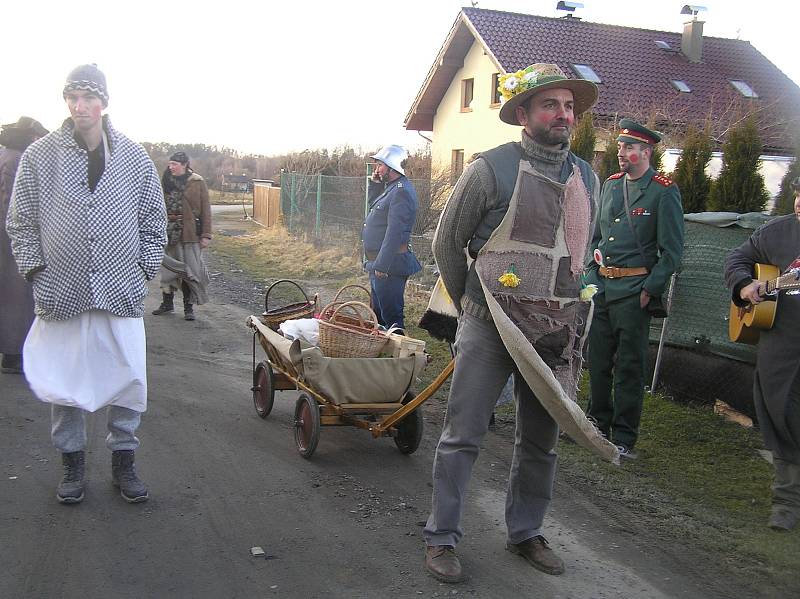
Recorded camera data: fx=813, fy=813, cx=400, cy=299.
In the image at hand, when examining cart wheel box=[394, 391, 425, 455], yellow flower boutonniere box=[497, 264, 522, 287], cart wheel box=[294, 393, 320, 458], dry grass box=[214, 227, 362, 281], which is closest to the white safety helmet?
cart wheel box=[394, 391, 425, 455]

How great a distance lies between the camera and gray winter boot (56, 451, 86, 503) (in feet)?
14.8

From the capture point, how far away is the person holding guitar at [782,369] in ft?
15.7

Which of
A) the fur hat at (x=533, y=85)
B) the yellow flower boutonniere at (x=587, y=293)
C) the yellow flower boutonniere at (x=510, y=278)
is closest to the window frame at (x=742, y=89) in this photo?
the fur hat at (x=533, y=85)

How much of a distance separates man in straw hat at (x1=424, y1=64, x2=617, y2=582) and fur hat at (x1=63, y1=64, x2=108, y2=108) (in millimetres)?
2017

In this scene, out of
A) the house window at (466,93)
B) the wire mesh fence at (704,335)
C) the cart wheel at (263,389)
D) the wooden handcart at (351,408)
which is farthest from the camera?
the house window at (466,93)

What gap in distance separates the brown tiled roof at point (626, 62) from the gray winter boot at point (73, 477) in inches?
807

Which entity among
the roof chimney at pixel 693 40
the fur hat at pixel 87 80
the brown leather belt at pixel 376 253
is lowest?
the brown leather belt at pixel 376 253

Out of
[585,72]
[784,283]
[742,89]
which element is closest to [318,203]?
[585,72]

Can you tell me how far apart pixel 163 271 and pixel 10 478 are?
224 inches

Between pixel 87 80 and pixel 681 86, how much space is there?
83.9 ft

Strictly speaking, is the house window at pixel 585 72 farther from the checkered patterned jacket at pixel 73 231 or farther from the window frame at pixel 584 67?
the checkered patterned jacket at pixel 73 231

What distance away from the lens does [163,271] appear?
10289mm

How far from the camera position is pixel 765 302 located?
491cm

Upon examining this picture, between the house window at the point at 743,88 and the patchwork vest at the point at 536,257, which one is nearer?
the patchwork vest at the point at 536,257
